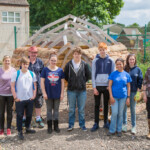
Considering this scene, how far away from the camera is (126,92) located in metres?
4.76

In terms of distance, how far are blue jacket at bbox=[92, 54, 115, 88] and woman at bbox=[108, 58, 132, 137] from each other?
0.68ft

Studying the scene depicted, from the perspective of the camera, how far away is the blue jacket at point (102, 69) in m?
4.95

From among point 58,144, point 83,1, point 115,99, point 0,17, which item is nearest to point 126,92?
point 115,99

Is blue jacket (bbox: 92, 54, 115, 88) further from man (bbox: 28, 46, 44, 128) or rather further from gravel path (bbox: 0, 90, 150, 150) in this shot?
man (bbox: 28, 46, 44, 128)

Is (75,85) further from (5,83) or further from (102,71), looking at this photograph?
(5,83)

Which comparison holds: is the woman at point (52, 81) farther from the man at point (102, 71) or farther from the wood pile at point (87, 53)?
the wood pile at point (87, 53)

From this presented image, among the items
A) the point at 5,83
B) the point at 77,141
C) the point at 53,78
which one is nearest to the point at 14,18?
the point at 5,83

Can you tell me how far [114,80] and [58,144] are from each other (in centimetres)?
155

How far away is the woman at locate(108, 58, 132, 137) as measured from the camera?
4699 millimetres

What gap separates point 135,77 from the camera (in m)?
4.85

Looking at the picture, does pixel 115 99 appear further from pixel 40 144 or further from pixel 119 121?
pixel 40 144

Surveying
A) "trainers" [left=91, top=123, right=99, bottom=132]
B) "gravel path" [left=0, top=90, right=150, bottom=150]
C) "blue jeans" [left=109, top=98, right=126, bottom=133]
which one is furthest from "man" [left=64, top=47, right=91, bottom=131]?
"blue jeans" [left=109, top=98, right=126, bottom=133]

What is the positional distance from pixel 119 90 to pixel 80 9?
20314mm

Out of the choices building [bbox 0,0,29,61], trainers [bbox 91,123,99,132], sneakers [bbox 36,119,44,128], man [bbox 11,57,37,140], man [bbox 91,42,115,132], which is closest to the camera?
man [bbox 11,57,37,140]
